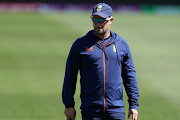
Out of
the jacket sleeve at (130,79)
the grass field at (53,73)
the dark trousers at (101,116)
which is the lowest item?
the grass field at (53,73)

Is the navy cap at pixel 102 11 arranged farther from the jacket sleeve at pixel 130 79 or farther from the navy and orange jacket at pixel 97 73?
the jacket sleeve at pixel 130 79

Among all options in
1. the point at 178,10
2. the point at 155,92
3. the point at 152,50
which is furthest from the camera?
the point at 178,10

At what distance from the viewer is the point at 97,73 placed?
3797 mm

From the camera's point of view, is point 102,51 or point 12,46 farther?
point 12,46

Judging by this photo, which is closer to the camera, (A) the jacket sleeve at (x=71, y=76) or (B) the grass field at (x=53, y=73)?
(A) the jacket sleeve at (x=71, y=76)

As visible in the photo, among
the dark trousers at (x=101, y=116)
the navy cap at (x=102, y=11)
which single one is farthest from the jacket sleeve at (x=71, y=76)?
the navy cap at (x=102, y=11)

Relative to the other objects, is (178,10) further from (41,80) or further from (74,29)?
(41,80)

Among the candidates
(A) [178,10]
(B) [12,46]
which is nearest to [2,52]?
(B) [12,46]

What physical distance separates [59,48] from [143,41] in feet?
19.4

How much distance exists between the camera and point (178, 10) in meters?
44.6

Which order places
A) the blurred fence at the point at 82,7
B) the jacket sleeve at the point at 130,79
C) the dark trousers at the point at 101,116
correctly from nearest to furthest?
1. the dark trousers at the point at 101,116
2. the jacket sleeve at the point at 130,79
3. the blurred fence at the point at 82,7

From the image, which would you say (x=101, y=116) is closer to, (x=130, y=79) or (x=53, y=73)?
(x=130, y=79)

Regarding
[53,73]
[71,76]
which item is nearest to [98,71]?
[71,76]

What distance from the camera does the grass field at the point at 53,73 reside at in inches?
314
